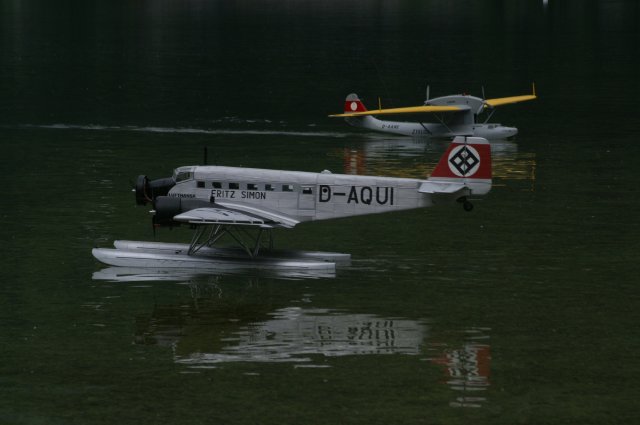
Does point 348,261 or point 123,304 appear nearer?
point 123,304

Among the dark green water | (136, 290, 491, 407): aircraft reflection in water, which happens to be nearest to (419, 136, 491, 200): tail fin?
the dark green water

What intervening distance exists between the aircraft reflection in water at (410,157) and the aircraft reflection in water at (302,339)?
27.2 metres

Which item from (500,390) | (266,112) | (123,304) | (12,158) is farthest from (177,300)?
(266,112)

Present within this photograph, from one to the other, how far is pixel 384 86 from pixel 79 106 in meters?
35.5

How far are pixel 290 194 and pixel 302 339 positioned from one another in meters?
8.19

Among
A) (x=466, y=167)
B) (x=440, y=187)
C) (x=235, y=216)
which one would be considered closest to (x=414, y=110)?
(x=466, y=167)

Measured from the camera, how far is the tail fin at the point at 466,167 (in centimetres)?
4306

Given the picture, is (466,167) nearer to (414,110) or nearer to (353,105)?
(414,110)

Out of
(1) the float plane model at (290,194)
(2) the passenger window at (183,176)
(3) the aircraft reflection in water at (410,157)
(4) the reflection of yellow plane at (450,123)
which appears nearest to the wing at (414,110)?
(4) the reflection of yellow plane at (450,123)

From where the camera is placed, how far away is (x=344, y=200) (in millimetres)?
42688

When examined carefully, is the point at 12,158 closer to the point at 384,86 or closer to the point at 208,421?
the point at 208,421

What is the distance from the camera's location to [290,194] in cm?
4291

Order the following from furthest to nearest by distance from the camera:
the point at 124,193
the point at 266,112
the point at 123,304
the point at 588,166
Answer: the point at 266,112 < the point at 588,166 < the point at 124,193 < the point at 123,304

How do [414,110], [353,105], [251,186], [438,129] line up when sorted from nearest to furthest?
[251,186], [414,110], [438,129], [353,105]
